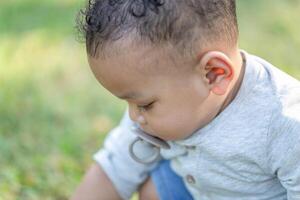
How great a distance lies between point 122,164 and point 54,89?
3.45 ft

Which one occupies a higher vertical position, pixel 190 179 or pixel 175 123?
pixel 175 123

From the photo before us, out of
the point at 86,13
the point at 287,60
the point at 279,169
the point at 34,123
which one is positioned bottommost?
the point at 287,60

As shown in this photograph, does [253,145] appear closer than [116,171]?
Yes

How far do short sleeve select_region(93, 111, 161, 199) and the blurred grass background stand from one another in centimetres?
30

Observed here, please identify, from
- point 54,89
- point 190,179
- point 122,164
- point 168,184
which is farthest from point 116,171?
point 54,89

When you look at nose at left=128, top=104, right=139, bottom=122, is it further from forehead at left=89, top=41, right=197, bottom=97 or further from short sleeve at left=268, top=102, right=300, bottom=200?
short sleeve at left=268, top=102, right=300, bottom=200

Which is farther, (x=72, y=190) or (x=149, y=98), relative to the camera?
(x=72, y=190)

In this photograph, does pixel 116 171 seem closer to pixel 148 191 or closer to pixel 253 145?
pixel 148 191

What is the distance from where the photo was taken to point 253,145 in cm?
192

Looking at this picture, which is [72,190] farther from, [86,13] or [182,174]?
[86,13]

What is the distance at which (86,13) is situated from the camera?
5.98 ft

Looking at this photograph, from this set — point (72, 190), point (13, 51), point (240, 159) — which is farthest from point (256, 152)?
point (13, 51)

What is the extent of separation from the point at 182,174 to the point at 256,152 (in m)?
0.33

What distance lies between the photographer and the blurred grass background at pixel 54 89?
2707mm
